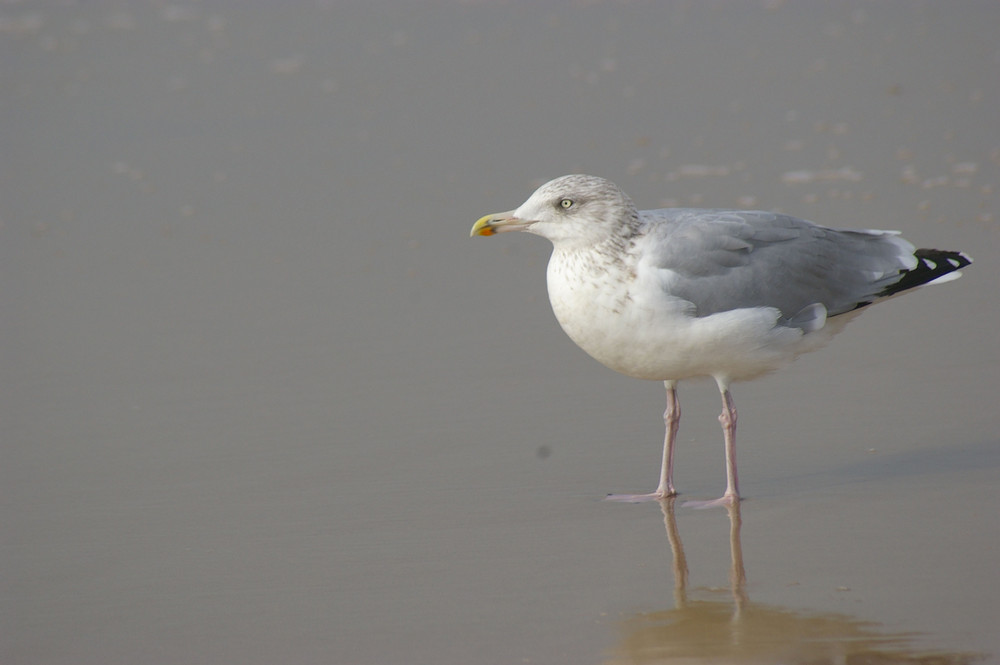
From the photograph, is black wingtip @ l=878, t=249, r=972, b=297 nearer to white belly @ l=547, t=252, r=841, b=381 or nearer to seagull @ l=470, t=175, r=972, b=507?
seagull @ l=470, t=175, r=972, b=507

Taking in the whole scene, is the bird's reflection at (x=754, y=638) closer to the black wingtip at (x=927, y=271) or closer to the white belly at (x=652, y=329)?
the white belly at (x=652, y=329)

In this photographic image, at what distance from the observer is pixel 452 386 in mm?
6371

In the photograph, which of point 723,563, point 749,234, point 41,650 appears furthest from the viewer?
point 749,234

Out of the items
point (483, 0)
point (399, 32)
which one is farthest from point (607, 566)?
point (483, 0)

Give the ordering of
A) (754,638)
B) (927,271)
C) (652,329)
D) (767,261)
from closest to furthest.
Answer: (754,638), (652,329), (767,261), (927,271)

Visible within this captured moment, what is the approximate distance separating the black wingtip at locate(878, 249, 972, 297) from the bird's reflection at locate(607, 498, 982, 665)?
6.40ft

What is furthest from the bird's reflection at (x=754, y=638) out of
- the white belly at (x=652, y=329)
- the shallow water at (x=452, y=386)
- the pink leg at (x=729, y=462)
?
the white belly at (x=652, y=329)

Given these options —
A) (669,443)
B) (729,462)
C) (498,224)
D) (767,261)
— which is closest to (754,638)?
(729,462)

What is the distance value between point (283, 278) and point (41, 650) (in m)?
4.10

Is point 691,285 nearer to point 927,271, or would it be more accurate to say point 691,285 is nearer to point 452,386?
point 927,271

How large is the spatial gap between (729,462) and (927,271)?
1.34 metres

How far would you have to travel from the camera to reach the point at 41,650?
4133 millimetres

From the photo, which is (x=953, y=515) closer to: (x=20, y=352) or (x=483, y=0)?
(x=20, y=352)

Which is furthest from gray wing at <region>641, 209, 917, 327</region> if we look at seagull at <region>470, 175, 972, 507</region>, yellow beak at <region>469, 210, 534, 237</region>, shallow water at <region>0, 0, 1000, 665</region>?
shallow water at <region>0, 0, 1000, 665</region>
